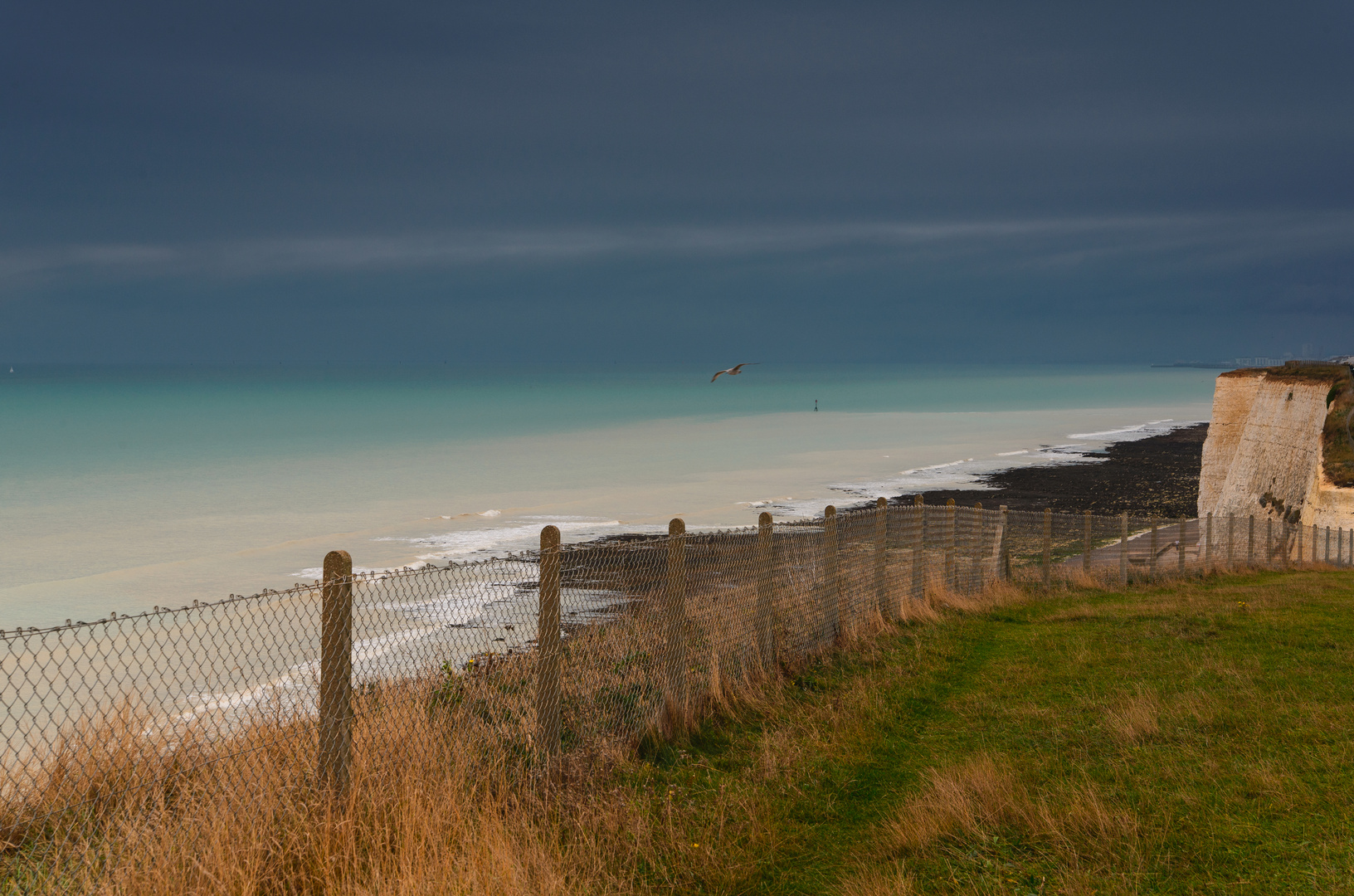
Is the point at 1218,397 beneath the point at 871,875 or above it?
above

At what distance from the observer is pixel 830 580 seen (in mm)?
10375

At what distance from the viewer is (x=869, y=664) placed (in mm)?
9820

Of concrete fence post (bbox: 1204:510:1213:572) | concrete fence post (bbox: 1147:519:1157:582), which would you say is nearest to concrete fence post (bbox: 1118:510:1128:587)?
concrete fence post (bbox: 1147:519:1157:582)

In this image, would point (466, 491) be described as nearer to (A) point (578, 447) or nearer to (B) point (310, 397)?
(A) point (578, 447)

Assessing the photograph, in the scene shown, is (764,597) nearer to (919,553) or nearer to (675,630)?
(675,630)

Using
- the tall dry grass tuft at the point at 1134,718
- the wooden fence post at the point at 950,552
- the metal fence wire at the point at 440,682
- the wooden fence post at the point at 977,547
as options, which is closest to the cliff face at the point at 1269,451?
the wooden fence post at the point at 977,547

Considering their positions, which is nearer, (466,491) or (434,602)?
(434,602)

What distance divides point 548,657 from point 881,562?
649 centimetres

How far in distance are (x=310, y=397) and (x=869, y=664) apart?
14610 cm

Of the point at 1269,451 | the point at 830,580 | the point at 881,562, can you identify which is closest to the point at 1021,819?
the point at 830,580

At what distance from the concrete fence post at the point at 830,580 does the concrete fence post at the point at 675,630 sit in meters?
2.80

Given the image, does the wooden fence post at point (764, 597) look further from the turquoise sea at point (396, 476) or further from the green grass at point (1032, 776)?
the turquoise sea at point (396, 476)

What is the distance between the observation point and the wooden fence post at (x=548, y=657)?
640 centimetres

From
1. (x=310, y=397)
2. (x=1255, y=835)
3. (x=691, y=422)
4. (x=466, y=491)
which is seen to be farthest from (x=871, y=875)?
(x=310, y=397)
